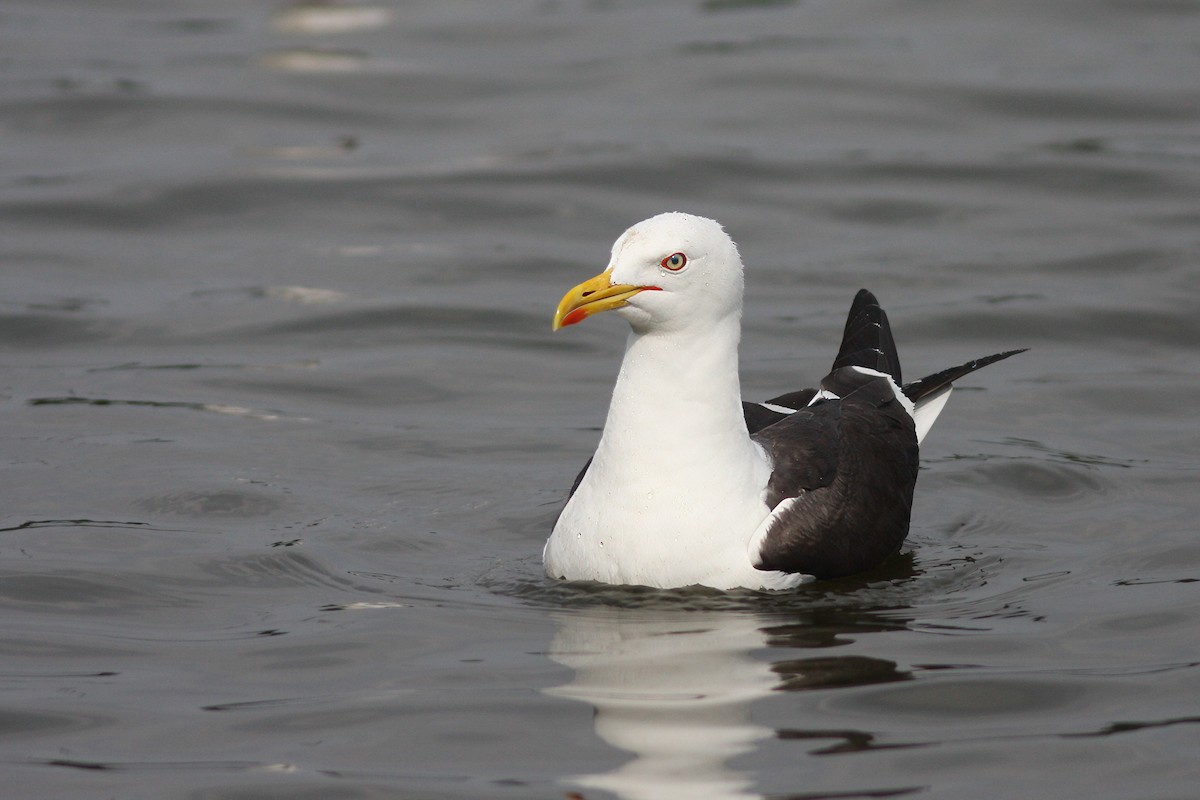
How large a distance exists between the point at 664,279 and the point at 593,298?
0.31m

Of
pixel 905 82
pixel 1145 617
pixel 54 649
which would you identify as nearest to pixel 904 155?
pixel 905 82

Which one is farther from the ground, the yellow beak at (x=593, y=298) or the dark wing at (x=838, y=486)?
the yellow beak at (x=593, y=298)

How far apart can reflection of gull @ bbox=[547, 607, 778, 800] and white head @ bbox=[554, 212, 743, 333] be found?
122 centimetres

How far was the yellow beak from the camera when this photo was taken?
721 centimetres

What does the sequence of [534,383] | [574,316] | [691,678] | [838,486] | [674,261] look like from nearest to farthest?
[691,678]
[574,316]
[674,261]
[838,486]
[534,383]

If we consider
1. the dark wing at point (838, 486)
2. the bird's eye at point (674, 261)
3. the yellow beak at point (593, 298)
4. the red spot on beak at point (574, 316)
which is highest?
the bird's eye at point (674, 261)

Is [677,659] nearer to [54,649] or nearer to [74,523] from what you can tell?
[54,649]

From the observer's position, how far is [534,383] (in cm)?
1182

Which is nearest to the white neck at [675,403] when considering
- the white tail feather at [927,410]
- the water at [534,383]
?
the water at [534,383]

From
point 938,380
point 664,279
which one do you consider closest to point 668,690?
point 664,279

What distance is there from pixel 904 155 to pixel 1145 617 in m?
10.2

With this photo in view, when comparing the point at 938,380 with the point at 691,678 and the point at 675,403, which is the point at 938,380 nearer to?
the point at 675,403

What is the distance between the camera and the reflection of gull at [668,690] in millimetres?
5898

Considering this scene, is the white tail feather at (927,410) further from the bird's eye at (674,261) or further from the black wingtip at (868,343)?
the bird's eye at (674,261)
